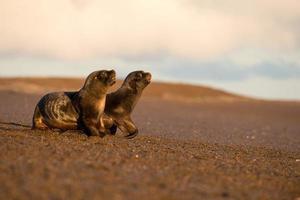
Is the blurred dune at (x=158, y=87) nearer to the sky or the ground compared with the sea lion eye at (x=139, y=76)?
nearer to the ground

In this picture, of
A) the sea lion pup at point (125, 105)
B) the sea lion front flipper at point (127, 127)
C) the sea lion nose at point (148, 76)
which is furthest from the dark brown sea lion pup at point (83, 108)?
the sea lion nose at point (148, 76)

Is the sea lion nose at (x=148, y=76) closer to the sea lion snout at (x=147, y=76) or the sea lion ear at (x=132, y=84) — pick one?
the sea lion snout at (x=147, y=76)

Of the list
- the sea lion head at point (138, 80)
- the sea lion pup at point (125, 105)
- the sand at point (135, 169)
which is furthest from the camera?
the sea lion head at point (138, 80)

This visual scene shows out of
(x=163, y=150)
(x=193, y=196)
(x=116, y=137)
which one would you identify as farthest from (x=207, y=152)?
(x=193, y=196)

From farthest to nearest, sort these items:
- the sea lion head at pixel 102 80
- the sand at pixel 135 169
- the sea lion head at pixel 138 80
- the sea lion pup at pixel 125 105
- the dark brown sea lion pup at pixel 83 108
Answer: the sea lion head at pixel 138 80
the sea lion pup at pixel 125 105
the sea lion head at pixel 102 80
the dark brown sea lion pup at pixel 83 108
the sand at pixel 135 169

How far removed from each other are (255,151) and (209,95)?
38326 mm

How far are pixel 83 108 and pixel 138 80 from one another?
1666 millimetres

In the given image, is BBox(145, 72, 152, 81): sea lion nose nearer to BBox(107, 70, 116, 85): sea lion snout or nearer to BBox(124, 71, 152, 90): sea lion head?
BBox(124, 71, 152, 90): sea lion head

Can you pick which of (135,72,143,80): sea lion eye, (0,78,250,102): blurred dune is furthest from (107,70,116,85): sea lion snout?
(0,78,250,102): blurred dune

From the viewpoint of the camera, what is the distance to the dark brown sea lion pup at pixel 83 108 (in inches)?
461

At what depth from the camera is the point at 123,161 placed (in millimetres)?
8625

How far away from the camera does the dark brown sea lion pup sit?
11.7 metres

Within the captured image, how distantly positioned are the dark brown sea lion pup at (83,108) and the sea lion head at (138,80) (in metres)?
1.08

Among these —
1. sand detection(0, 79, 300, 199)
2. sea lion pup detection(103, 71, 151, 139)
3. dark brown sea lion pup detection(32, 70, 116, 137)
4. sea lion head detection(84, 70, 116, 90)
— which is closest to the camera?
sand detection(0, 79, 300, 199)
